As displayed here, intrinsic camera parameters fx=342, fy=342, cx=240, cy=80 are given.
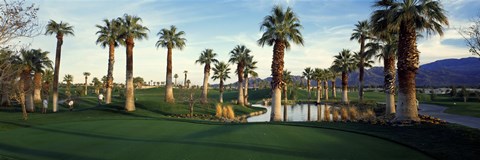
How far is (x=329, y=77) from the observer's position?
3516 inches

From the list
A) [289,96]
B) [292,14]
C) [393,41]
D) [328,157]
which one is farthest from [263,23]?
[289,96]

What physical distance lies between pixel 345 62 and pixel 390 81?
32.3 m

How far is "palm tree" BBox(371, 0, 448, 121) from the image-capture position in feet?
73.2

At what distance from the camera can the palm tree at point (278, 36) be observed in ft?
102

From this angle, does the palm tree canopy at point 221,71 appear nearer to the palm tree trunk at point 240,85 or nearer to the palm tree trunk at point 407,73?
the palm tree trunk at point 240,85

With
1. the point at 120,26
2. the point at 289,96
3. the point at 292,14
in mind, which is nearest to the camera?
the point at 292,14

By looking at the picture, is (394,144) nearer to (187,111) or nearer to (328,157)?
(328,157)

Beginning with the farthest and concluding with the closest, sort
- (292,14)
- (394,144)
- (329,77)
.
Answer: (329,77) < (292,14) < (394,144)

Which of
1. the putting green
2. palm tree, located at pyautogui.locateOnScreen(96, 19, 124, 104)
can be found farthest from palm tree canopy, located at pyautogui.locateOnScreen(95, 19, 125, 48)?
the putting green

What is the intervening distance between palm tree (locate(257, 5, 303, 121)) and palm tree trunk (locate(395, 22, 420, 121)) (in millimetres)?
10390

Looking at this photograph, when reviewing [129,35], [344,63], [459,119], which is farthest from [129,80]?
[344,63]

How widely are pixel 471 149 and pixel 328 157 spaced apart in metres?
5.99

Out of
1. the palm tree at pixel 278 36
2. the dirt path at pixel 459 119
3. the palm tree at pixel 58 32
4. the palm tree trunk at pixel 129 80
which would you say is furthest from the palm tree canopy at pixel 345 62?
the palm tree at pixel 58 32

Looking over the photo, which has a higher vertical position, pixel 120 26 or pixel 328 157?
pixel 120 26
